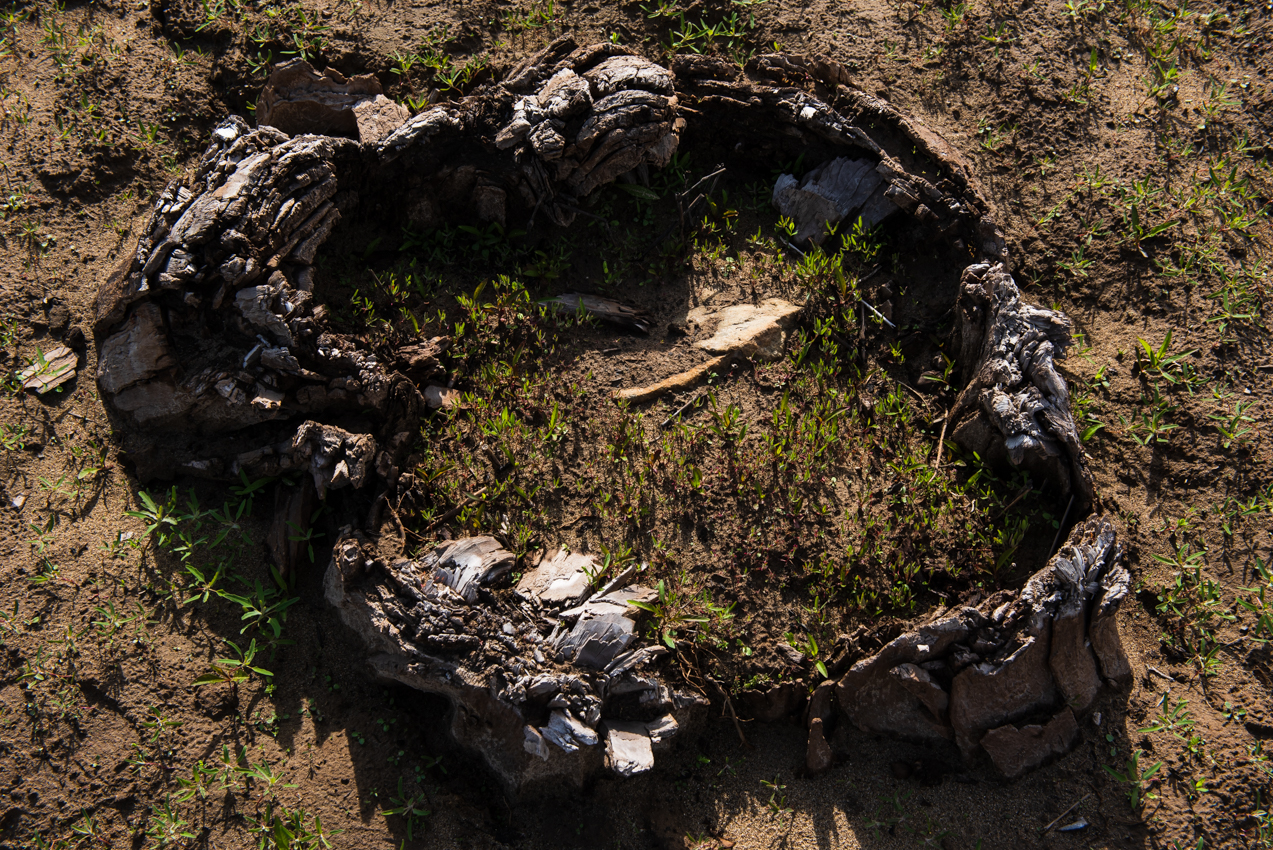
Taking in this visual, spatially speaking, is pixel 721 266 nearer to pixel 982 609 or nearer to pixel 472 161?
pixel 472 161

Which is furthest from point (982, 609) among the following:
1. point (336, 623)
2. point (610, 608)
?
point (336, 623)

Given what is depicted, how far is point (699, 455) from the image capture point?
441 centimetres

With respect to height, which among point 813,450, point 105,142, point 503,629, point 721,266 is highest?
point 721,266

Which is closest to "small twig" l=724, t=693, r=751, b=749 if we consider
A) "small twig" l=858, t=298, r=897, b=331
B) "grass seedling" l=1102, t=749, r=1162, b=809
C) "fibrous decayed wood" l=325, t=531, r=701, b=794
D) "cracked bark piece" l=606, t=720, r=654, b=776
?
"fibrous decayed wood" l=325, t=531, r=701, b=794

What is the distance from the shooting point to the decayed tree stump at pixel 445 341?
358 cm

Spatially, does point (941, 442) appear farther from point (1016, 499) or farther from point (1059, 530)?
point (1059, 530)

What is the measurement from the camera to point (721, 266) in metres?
5.00

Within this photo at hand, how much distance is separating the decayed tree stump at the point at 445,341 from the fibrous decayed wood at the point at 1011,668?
0.02m

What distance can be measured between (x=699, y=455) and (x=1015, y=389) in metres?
1.75

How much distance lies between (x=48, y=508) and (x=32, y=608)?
559mm

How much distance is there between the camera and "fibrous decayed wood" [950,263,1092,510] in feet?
13.1

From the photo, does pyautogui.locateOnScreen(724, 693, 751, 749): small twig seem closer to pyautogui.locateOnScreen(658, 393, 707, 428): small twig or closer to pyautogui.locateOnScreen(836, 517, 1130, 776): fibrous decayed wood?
pyautogui.locateOnScreen(836, 517, 1130, 776): fibrous decayed wood

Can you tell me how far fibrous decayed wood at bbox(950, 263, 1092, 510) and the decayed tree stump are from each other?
0.01 metres

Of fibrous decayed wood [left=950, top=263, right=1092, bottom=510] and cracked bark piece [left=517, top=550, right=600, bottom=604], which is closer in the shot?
cracked bark piece [left=517, top=550, right=600, bottom=604]
